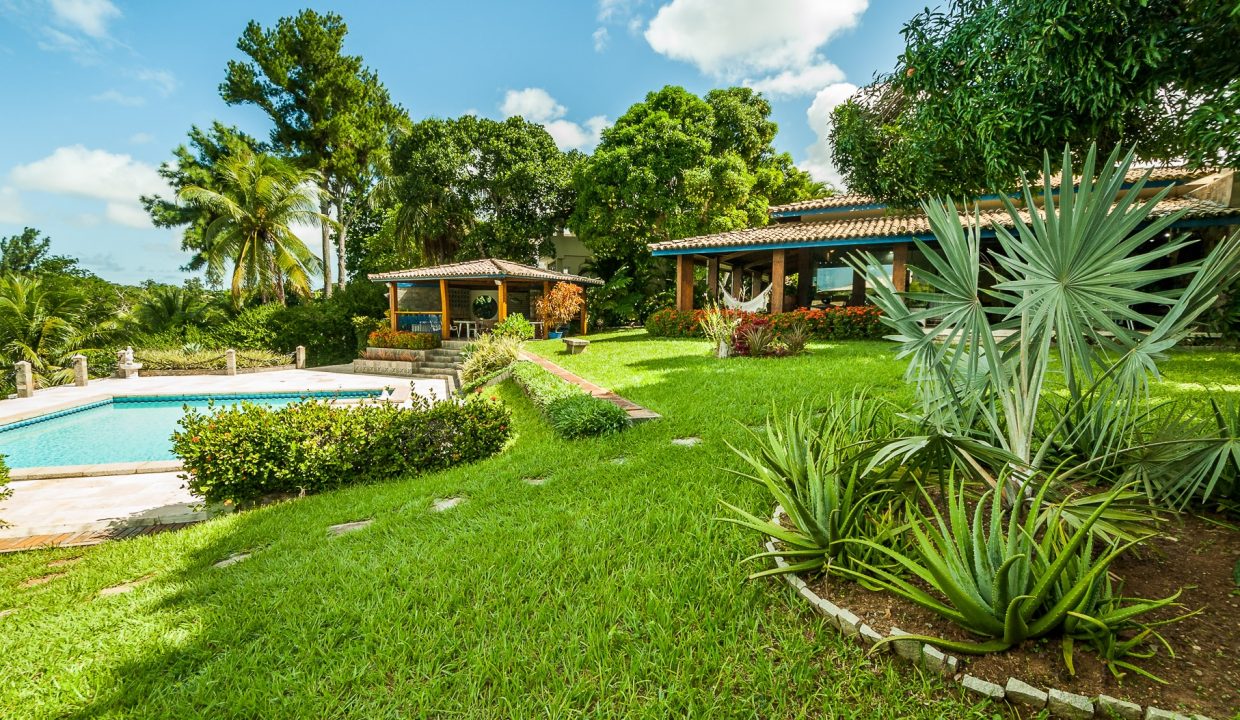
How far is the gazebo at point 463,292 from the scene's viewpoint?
17.3 metres

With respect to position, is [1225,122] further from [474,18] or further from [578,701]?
[474,18]

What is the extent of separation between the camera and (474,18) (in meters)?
10.2

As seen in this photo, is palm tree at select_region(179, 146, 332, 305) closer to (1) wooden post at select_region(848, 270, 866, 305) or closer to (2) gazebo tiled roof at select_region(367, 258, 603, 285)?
(2) gazebo tiled roof at select_region(367, 258, 603, 285)

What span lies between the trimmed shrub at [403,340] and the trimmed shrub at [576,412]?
1095 cm

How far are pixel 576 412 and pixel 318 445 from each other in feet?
8.97

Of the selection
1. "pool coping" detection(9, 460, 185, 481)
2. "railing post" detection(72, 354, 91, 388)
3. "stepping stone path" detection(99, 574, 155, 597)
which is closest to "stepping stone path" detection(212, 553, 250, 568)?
"stepping stone path" detection(99, 574, 155, 597)

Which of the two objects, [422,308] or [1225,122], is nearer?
[1225,122]

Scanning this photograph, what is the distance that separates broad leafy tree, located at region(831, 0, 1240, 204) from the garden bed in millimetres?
2090

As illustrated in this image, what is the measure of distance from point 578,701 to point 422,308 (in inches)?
794

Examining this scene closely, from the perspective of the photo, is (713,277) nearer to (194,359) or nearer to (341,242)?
(194,359)

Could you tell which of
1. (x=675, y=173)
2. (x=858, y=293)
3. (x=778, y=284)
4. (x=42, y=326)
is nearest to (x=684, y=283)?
(x=778, y=284)

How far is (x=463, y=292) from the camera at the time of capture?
20.6 metres

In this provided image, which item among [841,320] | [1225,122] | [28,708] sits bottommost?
[28,708]

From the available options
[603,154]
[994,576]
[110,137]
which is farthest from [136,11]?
[994,576]
